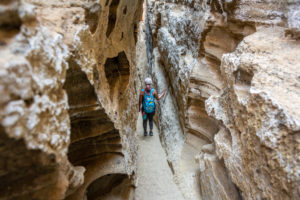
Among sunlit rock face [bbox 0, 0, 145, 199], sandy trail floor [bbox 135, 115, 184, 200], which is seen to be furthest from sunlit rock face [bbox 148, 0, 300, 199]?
sunlit rock face [bbox 0, 0, 145, 199]

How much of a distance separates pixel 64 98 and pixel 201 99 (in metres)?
2.44

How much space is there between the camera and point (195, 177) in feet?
10.2

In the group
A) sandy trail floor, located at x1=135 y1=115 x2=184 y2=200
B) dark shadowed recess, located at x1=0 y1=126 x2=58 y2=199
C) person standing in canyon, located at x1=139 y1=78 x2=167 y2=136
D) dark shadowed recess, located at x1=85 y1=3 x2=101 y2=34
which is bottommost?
sandy trail floor, located at x1=135 y1=115 x2=184 y2=200

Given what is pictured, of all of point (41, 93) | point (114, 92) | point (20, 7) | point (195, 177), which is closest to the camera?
point (20, 7)

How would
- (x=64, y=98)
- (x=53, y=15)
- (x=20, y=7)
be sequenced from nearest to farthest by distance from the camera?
(x=20, y=7)
(x=64, y=98)
(x=53, y=15)

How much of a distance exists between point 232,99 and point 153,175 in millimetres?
2112

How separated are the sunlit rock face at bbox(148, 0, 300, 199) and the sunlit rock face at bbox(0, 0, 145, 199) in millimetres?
1214

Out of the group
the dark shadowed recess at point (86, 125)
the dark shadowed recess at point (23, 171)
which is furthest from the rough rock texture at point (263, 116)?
the dark shadowed recess at point (23, 171)

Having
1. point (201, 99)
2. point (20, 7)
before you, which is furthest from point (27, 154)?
point (201, 99)

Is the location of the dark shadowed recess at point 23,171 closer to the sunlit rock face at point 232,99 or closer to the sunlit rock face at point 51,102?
the sunlit rock face at point 51,102

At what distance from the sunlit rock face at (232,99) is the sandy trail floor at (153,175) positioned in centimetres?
16

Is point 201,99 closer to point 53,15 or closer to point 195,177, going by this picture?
point 195,177

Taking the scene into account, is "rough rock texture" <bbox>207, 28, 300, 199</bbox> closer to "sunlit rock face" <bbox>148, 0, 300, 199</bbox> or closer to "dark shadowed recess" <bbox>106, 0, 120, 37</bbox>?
"sunlit rock face" <bbox>148, 0, 300, 199</bbox>

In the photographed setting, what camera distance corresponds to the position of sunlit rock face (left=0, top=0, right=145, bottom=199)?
0.80 meters
